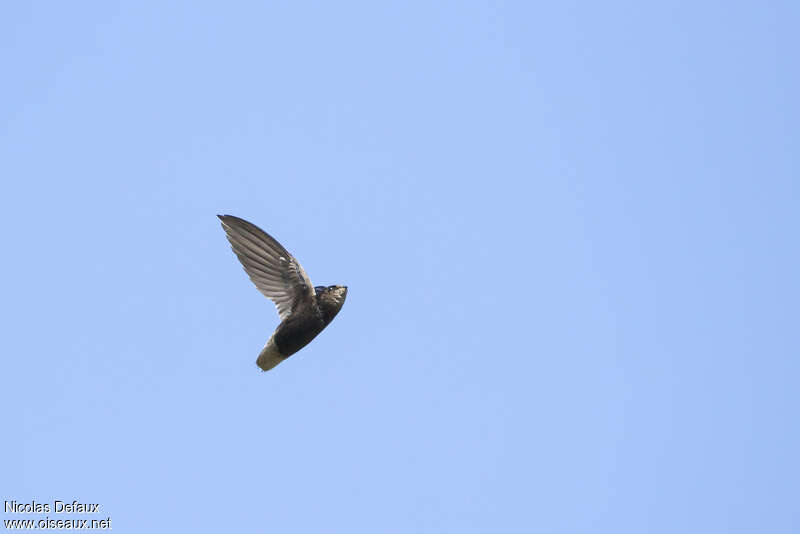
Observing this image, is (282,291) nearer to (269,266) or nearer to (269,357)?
(269,266)

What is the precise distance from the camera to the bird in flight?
9625mm

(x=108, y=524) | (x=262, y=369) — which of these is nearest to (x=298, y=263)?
(x=262, y=369)

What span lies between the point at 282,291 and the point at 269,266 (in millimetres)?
385

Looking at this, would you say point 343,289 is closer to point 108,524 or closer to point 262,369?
point 262,369

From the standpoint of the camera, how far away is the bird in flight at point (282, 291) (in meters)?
9.62

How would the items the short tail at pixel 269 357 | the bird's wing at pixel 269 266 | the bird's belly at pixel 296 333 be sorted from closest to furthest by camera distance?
the bird's belly at pixel 296 333, the bird's wing at pixel 269 266, the short tail at pixel 269 357

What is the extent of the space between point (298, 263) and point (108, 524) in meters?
4.77

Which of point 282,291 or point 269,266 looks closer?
point 269,266

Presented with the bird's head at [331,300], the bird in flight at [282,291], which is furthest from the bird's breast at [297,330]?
the bird's head at [331,300]

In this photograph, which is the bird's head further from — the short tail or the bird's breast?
the short tail

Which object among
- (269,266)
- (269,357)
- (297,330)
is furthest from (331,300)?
(269,357)

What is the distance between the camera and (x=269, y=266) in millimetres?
9906

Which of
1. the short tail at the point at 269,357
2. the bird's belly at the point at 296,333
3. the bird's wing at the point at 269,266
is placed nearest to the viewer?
the bird's belly at the point at 296,333

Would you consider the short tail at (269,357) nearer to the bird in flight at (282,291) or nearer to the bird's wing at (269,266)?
the bird in flight at (282,291)
